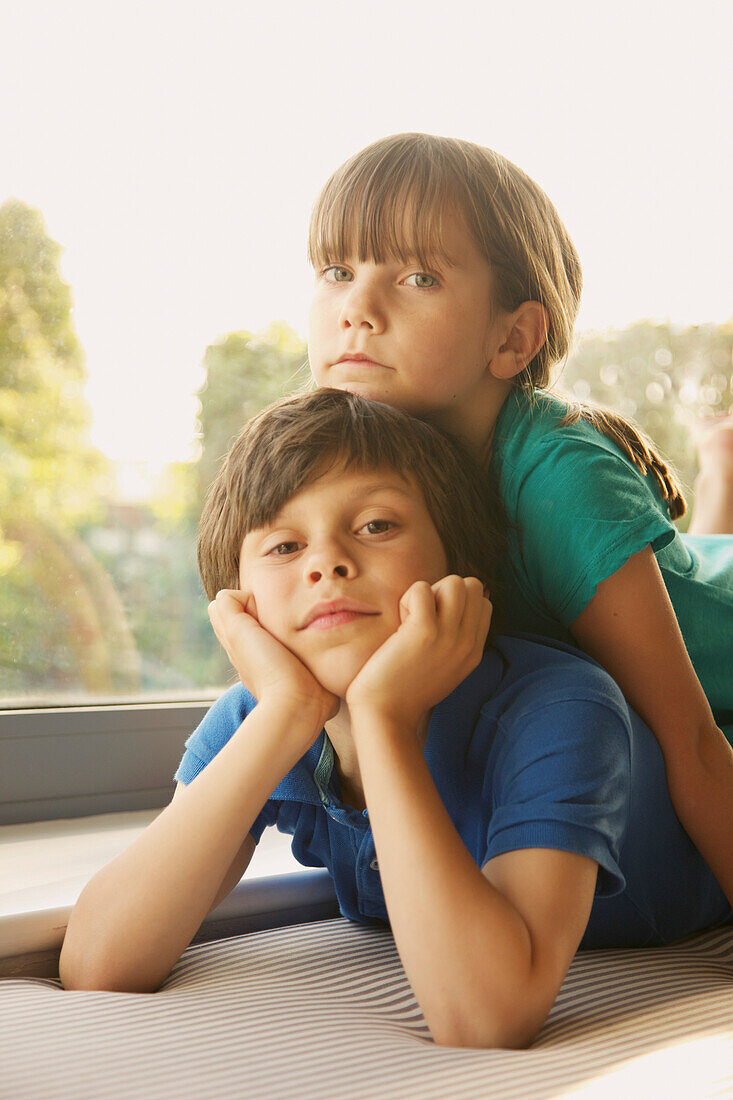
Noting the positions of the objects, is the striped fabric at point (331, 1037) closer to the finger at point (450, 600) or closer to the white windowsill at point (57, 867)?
the white windowsill at point (57, 867)

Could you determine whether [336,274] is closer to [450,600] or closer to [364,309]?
[364,309]

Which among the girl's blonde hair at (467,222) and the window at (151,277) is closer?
the girl's blonde hair at (467,222)

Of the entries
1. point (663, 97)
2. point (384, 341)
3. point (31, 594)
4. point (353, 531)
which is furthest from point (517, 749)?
point (663, 97)

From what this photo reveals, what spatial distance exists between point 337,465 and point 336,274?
0.28 metres

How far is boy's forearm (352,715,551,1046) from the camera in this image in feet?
2.07

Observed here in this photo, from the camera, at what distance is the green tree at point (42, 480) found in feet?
4.08

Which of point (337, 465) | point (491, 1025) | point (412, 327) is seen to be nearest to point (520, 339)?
point (412, 327)

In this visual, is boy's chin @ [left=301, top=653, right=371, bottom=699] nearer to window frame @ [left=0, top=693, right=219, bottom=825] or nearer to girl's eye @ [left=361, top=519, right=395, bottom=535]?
girl's eye @ [left=361, top=519, right=395, bottom=535]

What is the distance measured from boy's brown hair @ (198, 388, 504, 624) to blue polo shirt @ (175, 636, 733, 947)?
0.11 m

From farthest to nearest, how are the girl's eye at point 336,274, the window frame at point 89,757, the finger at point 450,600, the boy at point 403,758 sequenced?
the window frame at point 89,757 → the girl's eye at point 336,274 → the finger at point 450,600 → the boy at point 403,758

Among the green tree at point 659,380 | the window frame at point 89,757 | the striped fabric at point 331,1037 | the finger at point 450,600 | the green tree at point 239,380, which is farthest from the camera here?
the green tree at point 659,380

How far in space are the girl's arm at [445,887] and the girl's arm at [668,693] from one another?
0.71ft

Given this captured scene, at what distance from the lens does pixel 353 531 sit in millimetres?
809

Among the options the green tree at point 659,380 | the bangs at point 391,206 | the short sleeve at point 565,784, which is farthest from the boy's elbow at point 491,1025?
the green tree at point 659,380
